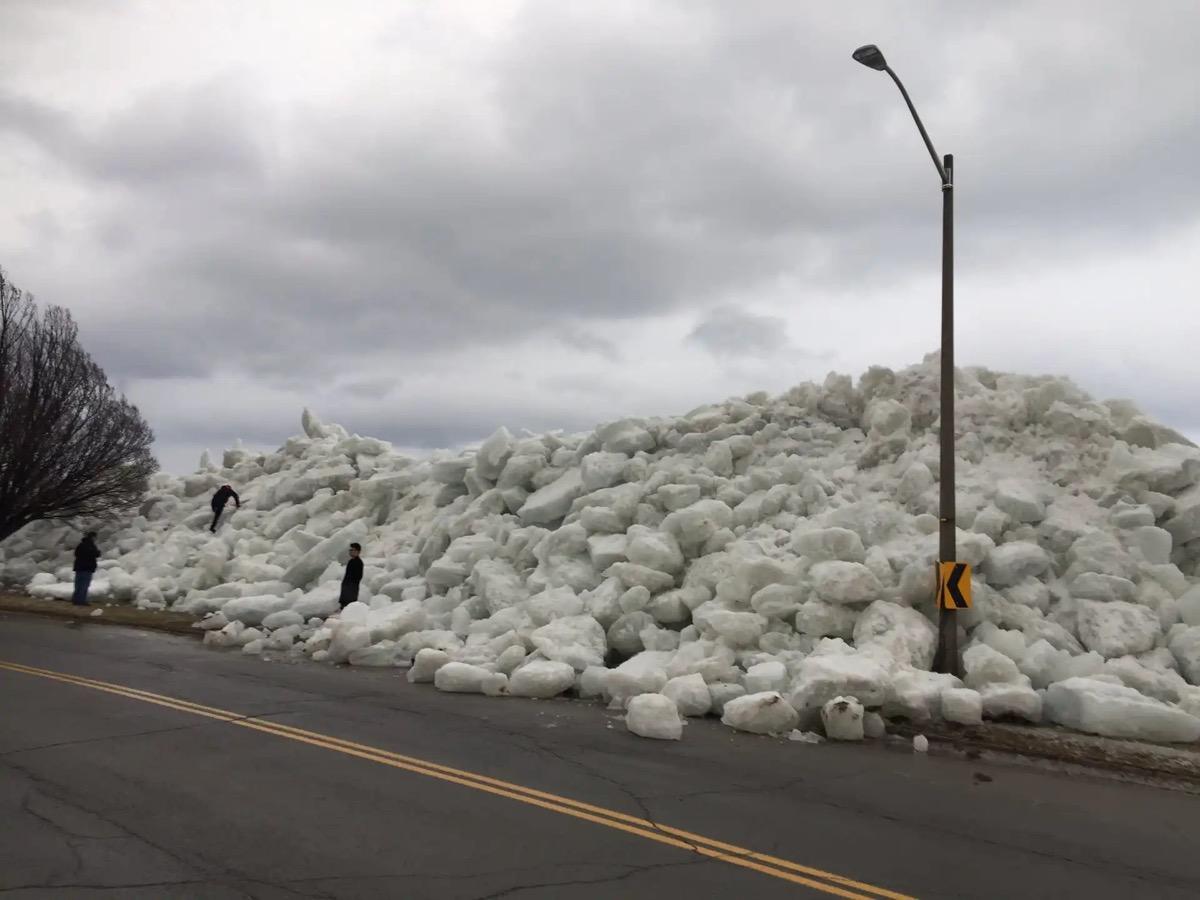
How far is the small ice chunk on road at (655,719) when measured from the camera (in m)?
8.94

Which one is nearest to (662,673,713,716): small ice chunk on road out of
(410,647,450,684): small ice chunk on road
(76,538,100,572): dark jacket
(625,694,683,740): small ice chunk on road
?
(625,694,683,740): small ice chunk on road

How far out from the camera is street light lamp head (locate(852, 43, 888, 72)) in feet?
36.5

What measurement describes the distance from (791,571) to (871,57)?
6874mm

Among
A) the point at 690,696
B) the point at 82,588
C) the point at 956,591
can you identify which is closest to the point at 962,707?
the point at 956,591

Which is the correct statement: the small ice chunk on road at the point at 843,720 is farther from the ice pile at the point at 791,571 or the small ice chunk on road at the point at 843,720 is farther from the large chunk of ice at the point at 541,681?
the large chunk of ice at the point at 541,681

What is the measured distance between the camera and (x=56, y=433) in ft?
82.6

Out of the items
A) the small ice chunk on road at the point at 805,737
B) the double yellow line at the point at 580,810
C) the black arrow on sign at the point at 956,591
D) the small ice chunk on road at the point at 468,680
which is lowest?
the double yellow line at the point at 580,810

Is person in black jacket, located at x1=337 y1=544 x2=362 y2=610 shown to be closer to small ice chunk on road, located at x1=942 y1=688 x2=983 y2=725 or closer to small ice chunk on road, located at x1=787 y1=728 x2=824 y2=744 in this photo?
small ice chunk on road, located at x1=787 y1=728 x2=824 y2=744

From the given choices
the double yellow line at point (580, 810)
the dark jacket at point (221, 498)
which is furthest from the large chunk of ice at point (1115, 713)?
the dark jacket at point (221, 498)

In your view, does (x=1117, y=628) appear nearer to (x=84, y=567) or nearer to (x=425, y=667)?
(x=425, y=667)

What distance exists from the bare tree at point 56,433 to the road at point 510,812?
17.6 meters

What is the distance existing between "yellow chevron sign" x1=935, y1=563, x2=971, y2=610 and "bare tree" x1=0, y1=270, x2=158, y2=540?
24.4 m

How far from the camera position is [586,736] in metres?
8.90

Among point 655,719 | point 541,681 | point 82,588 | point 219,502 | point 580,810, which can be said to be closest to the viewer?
point 580,810
